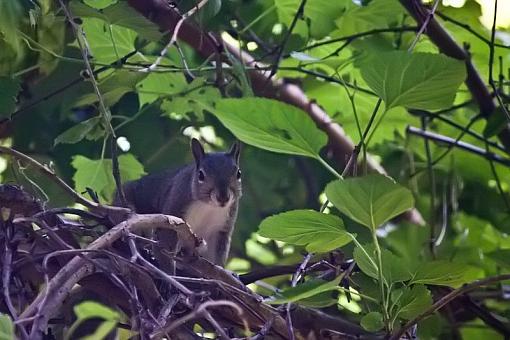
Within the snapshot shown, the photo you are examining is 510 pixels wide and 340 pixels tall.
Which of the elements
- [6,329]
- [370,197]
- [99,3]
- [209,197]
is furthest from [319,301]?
[209,197]

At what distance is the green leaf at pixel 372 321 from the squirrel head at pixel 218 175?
0.80 meters

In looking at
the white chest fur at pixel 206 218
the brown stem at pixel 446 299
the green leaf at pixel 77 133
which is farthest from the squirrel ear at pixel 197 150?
the brown stem at pixel 446 299

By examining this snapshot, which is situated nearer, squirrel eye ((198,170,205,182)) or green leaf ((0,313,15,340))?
green leaf ((0,313,15,340))

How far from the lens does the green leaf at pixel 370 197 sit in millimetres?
982

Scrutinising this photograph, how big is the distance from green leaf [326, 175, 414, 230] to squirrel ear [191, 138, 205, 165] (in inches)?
34.0

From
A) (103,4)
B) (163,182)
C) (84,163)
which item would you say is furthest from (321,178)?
(103,4)

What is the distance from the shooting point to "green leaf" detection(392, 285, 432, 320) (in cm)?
111

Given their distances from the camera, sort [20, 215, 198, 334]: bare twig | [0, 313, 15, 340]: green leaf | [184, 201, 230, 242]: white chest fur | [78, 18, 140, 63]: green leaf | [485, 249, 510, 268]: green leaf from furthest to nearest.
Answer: [184, 201, 230, 242]: white chest fur, [78, 18, 140, 63]: green leaf, [485, 249, 510, 268]: green leaf, [20, 215, 198, 334]: bare twig, [0, 313, 15, 340]: green leaf

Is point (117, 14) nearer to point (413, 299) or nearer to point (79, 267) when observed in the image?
point (79, 267)

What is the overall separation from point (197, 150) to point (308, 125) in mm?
Result: 895

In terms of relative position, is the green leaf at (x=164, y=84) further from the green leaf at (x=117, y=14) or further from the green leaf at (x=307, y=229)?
the green leaf at (x=307, y=229)

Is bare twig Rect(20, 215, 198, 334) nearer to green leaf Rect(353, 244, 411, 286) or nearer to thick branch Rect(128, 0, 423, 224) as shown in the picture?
green leaf Rect(353, 244, 411, 286)

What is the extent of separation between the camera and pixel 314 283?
0.99 metres

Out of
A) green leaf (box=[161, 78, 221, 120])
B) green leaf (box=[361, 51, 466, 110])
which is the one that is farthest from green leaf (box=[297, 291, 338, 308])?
green leaf (box=[161, 78, 221, 120])
